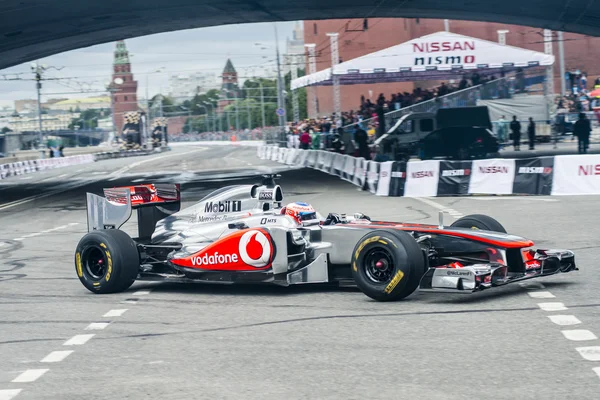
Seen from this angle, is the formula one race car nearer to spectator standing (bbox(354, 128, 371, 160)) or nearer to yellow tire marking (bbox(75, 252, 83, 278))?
yellow tire marking (bbox(75, 252, 83, 278))

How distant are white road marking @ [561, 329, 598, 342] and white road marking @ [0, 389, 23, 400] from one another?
3984 mm

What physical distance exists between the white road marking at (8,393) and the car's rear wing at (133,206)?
16.7ft

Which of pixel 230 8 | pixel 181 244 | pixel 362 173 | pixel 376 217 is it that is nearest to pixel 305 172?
pixel 230 8

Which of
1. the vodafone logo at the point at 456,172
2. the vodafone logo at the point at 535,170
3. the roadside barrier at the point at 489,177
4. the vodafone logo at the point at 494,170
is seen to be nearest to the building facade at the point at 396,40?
the roadside barrier at the point at 489,177

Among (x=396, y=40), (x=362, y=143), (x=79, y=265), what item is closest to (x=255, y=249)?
(x=79, y=265)

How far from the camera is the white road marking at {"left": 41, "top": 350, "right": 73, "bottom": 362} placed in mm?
7383

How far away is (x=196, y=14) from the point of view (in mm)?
41344

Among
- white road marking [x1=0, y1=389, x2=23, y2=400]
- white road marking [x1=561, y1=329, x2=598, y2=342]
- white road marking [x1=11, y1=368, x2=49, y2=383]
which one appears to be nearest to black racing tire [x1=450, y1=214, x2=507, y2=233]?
white road marking [x1=561, y1=329, x2=598, y2=342]

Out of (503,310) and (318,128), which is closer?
(503,310)

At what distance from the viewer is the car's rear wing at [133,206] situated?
459 inches

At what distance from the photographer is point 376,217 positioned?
18.8 meters

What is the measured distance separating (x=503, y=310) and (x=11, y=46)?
3898 centimetres

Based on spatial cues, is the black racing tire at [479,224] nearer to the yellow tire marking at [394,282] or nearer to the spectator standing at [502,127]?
the yellow tire marking at [394,282]

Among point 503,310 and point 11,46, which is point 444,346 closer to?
point 503,310
